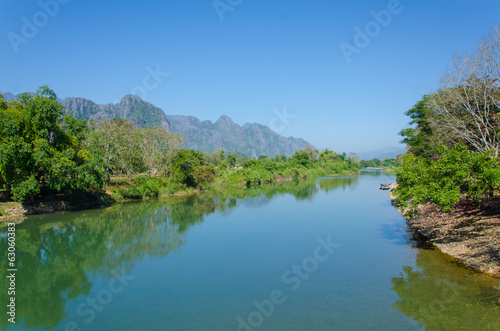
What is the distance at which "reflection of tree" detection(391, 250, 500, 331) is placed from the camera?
25.3 ft

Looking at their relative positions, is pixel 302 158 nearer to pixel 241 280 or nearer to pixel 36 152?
pixel 36 152

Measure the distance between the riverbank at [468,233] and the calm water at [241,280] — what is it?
62cm

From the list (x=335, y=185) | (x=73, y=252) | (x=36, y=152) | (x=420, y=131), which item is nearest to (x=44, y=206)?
(x=36, y=152)

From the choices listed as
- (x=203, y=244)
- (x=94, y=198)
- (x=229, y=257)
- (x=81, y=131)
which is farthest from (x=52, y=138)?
(x=229, y=257)

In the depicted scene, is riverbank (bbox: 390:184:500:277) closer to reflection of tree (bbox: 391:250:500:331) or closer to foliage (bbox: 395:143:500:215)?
reflection of tree (bbox: 391:250:500:331)

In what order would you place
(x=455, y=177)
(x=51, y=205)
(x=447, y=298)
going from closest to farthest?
(x=447, y=298), (x=455, y=177), (x=51, y=205)

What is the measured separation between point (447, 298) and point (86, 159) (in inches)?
958

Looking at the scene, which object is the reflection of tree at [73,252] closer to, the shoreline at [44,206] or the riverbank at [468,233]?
the shoreline at [44,206]

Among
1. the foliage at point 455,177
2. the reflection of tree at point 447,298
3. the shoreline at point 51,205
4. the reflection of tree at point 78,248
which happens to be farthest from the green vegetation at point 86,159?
the foliage at point 455,177

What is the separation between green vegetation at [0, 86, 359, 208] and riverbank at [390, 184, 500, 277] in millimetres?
22413

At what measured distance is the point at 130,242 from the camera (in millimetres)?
16828

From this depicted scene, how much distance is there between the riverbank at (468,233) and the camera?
10.8 metres

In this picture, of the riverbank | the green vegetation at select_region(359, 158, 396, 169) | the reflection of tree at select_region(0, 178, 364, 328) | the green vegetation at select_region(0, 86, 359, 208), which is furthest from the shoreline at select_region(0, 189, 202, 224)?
the green vegetation at select_region(359, 158, 396, 169)

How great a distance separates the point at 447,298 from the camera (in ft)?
29.2
